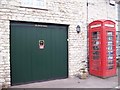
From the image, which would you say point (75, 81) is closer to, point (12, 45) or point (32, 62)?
point (32, 62)

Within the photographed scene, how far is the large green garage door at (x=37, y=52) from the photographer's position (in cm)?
902

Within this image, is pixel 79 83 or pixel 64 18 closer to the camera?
pixel 79 83

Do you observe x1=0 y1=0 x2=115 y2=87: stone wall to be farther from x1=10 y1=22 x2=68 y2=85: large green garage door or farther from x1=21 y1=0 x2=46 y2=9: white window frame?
x1=10 y1=22 x2=68 y2=85: large green garage door

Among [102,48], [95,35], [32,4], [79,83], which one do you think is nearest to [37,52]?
[32,4]

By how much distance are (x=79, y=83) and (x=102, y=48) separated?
2103 mm

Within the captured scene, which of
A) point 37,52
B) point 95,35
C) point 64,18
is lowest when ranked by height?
point 37,52

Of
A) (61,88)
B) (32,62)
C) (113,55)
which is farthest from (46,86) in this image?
(113,55)

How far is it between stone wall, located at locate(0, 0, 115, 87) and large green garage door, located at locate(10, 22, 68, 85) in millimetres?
282

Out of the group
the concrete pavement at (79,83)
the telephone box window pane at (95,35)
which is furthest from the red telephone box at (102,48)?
the concrete pavement at (79,83)

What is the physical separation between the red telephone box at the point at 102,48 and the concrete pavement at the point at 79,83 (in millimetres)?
514

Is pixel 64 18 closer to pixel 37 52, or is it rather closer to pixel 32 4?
pixel 32 4

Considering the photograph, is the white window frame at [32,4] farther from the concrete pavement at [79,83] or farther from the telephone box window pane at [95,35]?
the concrete pavement at [79,83]

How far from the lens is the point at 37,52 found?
959 centimetres

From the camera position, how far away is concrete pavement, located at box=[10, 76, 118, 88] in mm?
8838
